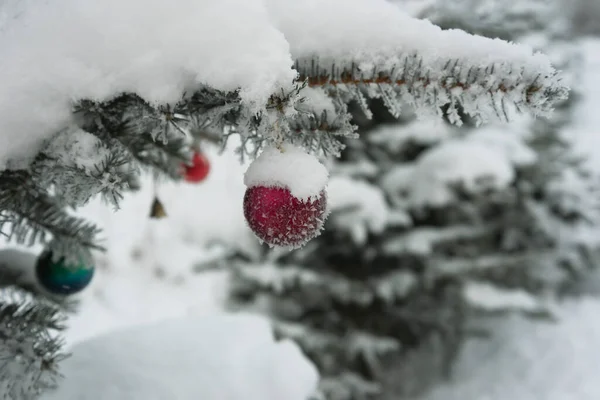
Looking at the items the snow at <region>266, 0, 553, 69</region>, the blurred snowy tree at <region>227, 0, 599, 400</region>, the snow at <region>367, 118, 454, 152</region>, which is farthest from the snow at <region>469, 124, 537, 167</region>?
the snow at <region>266, 0, 553, 69</region>

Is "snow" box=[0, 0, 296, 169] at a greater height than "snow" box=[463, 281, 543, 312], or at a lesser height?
lesser

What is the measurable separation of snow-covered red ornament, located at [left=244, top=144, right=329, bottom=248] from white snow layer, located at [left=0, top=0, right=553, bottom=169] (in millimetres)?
111

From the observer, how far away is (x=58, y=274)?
91 centimetres

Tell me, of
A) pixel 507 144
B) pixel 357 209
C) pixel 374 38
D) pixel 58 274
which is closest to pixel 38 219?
pixel 58 274

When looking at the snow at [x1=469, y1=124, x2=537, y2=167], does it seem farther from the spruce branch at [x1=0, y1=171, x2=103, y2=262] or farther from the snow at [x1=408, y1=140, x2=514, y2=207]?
the spruce branch at [x1=0, y1=171, x2=103, y2=262]

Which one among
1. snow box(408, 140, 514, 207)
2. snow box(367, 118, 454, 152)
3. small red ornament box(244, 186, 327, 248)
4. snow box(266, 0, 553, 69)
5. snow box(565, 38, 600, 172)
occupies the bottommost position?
small red ornament box(244, 186, 327, 248)

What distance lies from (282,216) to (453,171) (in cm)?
240

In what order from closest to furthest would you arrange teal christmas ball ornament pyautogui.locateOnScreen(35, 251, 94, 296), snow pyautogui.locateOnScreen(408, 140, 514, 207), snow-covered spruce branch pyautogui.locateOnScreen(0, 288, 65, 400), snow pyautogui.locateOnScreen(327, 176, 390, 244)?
snow-covered spruce branch pyautogui.locateOnScreen(0, 288, 65, 400) < teal christmas ball ornament pyautogui.locateOnScreen(35, 251, 94, 296) < snow pyautogui.locateOnScreen(327, 176, 390, 244) < snow pyautogui.locateOnScreen(408, 140, 514, 207)

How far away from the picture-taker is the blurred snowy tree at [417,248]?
2793 millimetres

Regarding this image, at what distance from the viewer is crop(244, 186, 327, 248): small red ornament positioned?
1.76ft

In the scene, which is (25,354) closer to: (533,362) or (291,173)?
(291,173)

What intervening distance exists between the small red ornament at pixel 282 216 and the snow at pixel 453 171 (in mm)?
2354

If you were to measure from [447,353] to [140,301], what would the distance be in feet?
9.21

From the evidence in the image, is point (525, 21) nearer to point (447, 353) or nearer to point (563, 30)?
point (563, 30)
